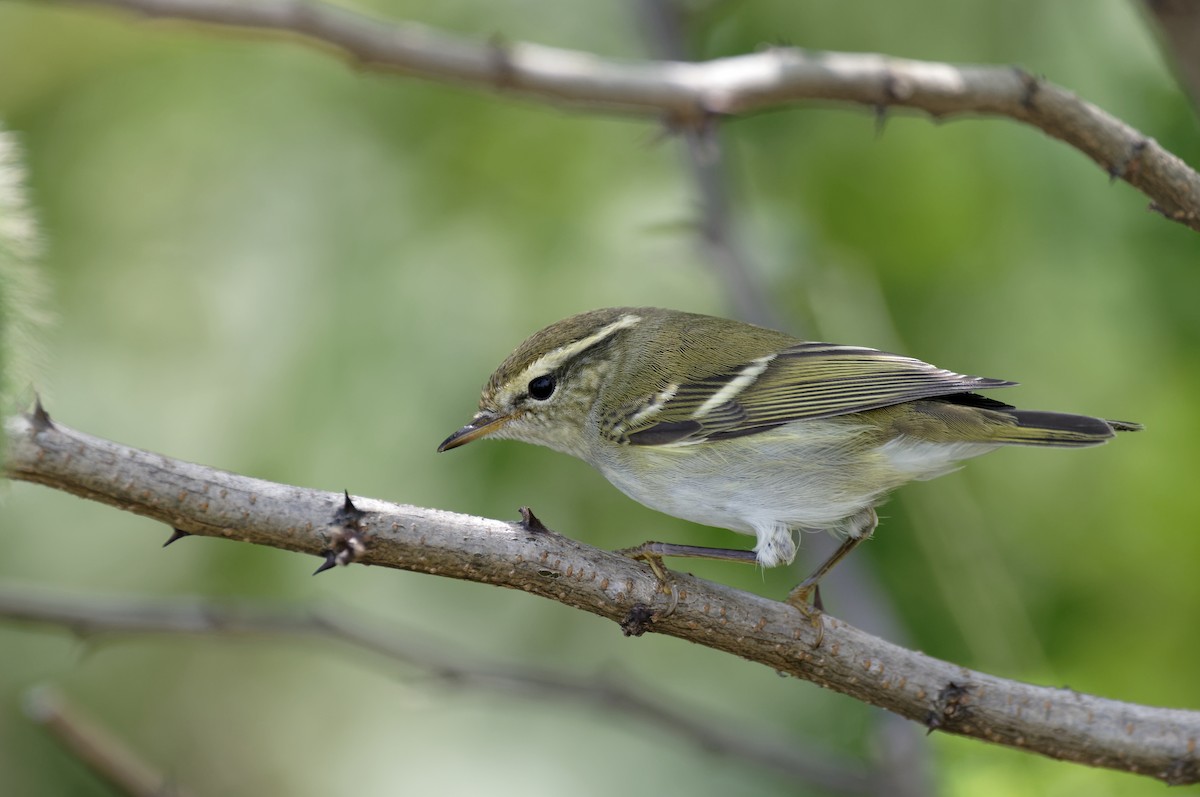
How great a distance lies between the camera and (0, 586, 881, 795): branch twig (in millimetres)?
2908

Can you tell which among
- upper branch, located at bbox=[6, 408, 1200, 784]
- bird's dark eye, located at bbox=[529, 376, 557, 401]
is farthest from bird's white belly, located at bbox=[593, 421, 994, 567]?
upper branch, located at bbox=[6, 408, 1200, 784]

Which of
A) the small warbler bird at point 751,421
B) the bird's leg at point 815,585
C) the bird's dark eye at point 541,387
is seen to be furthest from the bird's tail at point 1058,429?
the bird's dark eye at point 541,387

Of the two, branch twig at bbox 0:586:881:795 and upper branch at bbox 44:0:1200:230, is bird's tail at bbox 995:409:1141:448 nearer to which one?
upper branch at bbox 44:0:1200:230

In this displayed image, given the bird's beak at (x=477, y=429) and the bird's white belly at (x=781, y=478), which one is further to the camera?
the bird's beak at (x=477, y=429)

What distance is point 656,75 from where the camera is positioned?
3191 mm

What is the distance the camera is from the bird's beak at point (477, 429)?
10.7ft

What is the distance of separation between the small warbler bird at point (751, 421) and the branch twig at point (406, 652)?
1.99 feet

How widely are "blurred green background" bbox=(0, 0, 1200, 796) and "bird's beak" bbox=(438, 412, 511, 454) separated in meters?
0.59

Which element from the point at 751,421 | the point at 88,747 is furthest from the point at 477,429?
the point at 88,747

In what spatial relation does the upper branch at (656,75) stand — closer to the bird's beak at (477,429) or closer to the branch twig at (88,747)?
the bird's beak at (477,429)

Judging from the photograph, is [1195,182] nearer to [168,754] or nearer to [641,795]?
[641,795]

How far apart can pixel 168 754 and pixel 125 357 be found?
1715mm

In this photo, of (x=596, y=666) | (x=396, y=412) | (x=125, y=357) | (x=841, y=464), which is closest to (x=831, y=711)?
(x=596, y=666)

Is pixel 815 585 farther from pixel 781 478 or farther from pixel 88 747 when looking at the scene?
pixel 88 747
